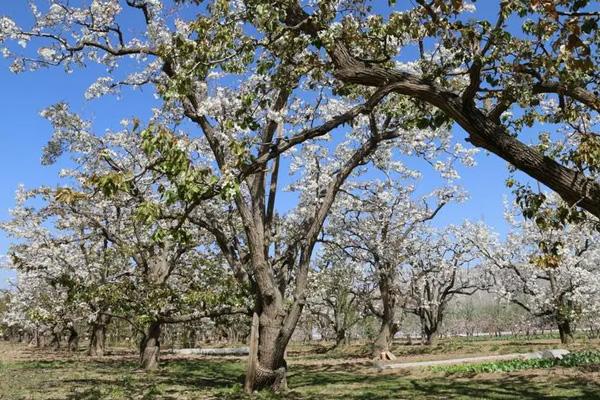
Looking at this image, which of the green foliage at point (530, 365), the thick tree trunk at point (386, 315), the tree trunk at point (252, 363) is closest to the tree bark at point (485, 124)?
the tree trunk at point (252, 363)

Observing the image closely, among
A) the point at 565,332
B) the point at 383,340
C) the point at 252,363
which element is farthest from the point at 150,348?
the point at 565,332

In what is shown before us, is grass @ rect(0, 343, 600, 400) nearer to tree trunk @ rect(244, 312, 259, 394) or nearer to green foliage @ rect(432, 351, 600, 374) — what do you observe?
tree trunk @ rect(244, 312, 259, 394)

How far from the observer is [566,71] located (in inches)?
297

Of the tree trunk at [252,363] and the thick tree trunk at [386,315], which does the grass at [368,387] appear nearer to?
the tree trunk at [252,363]

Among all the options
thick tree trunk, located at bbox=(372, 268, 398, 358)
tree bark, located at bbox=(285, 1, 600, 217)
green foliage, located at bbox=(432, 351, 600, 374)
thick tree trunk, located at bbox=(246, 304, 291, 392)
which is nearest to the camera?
tree bark, located at bbox=(285, 1, 600, 217)

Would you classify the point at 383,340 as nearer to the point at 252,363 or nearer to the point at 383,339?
the point at 383,339

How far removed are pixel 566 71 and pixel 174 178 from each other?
573cm

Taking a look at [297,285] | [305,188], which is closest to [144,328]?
[305,188]

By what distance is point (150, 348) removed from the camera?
21.4 meters

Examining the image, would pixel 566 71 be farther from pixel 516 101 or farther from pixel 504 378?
pixel 504 378

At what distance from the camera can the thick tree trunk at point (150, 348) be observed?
843 inches

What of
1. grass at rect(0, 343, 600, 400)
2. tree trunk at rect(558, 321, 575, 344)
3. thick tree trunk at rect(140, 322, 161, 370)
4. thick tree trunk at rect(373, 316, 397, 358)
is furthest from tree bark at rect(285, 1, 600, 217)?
tree trunk at rect(558, 321, 575, 344)

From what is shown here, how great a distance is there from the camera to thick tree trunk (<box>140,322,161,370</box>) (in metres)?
21.4

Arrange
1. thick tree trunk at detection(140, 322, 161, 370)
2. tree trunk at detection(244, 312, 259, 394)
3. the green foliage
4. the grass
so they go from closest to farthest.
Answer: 1. the grass
2. tree trunk at detection(244, 312, 259, 394)
3. the green foliage
4. thick tree trunk at detection(140, 322, 161, 370)
